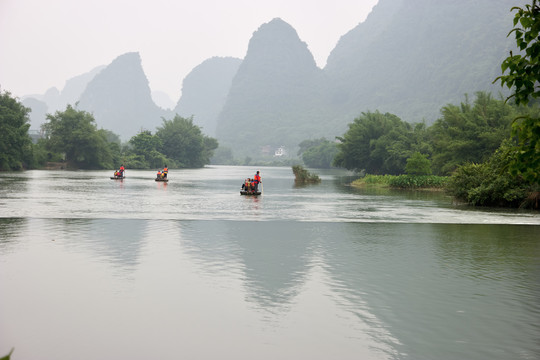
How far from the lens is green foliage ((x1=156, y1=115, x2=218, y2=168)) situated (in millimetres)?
128000

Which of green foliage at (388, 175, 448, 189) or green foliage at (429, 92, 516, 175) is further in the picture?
green foliage at (388, 175, 448, 189)

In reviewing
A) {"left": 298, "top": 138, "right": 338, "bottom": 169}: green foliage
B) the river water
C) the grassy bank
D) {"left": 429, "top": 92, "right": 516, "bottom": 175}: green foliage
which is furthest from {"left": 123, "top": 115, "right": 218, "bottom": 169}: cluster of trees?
the river water

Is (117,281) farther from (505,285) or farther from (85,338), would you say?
(505,285)

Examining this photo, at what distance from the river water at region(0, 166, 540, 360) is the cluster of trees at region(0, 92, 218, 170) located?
2355 inches

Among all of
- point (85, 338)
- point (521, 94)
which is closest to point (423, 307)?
point (521, 94)

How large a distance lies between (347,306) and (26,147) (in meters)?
77.2

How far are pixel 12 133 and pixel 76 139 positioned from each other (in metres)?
20.2

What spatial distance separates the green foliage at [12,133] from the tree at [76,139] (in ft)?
46.9

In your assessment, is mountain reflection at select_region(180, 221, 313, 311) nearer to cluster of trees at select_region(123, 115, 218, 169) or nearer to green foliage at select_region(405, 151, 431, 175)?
green foliage at select_region(405, 151, 431, 175)

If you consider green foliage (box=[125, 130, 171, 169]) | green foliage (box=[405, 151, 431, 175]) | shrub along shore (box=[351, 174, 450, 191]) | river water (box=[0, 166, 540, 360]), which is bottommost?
river water (box=[0, 166, 540, 360])

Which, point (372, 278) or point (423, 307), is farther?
point (372, 278)

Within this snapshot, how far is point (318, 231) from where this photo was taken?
59.5ft

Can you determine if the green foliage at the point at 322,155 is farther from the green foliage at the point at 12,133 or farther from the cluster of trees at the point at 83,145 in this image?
the green foliage at the point at 12,133

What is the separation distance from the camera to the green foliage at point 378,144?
220ft
